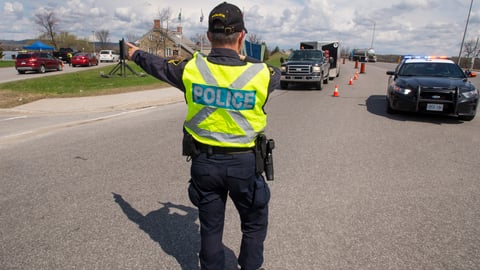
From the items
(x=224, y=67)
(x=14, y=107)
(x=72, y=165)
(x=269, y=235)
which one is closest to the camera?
(x=224, y=67)

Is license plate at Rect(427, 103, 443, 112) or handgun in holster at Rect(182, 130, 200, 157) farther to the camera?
license plate at Rect(427, 103, 443, 112)

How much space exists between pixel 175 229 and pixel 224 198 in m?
1.24

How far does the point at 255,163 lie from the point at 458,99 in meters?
8.07

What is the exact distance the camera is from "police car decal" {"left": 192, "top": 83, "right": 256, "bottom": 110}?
6.68 ft

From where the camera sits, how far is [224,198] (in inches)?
89.9

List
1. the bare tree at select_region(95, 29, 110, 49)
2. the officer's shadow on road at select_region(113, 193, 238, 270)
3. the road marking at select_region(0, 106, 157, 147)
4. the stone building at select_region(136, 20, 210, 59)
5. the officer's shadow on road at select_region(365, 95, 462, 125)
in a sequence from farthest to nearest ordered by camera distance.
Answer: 1. the bare tree at select_region(95, 29, 110, 49)
2. the stone building at select_region(136, 20, 210, 59)
3. the officer's shadow on road at select_region(365, 95, 462, 125)
4. the road marking at select_region(0, 106, 157, 147)
5. the officer's shadow on road at select_region(113, 193, 238, 270)

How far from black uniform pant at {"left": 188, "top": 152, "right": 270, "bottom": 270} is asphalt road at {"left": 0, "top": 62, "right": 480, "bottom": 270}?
1.79ft

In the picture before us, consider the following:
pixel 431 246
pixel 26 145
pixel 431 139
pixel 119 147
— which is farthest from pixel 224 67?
pixel 431 139

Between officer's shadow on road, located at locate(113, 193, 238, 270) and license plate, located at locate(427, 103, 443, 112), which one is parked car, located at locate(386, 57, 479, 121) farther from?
officer's shadow on road, located at locate(113, 193, 238, 270)

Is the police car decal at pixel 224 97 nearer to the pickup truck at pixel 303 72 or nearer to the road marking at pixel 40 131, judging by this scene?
the road marking at pixel 40 131

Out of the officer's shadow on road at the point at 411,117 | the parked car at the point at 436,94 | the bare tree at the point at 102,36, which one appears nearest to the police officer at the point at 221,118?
the parked car at the point at 436,94

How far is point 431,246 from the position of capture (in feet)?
10.0

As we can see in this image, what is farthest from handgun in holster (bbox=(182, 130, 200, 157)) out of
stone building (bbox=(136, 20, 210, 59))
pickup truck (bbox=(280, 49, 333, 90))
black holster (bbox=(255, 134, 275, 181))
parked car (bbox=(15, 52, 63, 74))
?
stone building (bbox=(136, 20, 210, 59))

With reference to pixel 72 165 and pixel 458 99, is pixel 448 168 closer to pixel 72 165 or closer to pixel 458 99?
pixel 458 99
